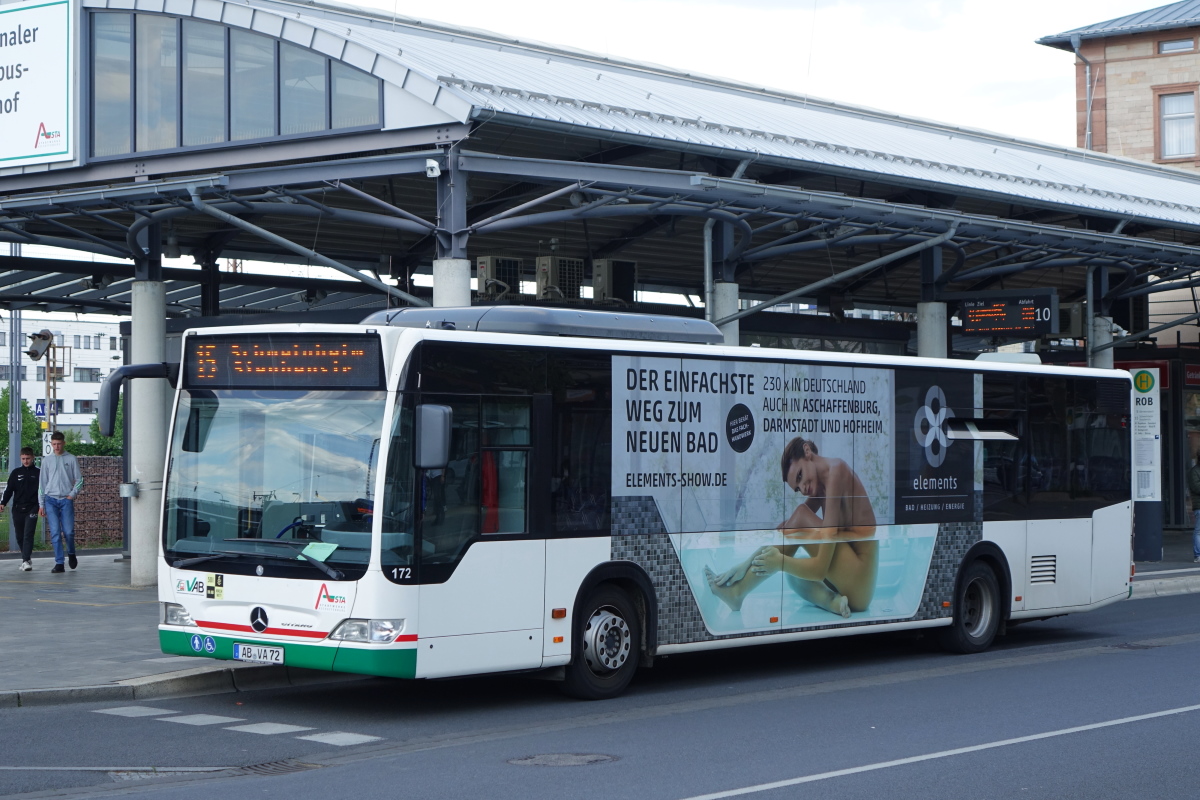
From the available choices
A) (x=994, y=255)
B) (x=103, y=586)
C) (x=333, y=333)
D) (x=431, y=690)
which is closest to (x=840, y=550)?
(x=431, y=690)

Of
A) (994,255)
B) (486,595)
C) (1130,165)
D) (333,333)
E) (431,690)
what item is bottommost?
(431,690)

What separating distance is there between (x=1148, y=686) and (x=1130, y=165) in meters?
27.1

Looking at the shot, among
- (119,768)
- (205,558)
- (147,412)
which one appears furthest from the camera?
(147,412)

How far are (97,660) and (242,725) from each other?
2.87 m

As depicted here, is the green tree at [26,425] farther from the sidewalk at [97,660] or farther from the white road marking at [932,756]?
the white road marking at [932,756]

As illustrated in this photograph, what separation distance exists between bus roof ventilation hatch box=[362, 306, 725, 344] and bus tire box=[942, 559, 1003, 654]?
4.51 m

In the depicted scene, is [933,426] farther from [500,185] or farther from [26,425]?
[26,425]

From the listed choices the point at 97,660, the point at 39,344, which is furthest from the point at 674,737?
the point at 39,344

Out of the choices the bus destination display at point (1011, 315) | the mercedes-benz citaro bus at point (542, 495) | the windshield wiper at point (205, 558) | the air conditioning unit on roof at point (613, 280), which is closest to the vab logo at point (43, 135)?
the air conditioning unit on roof at point (613, 280)

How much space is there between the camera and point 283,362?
1080cm

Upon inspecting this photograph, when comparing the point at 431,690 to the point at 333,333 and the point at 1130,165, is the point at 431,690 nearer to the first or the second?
the point at 333,333

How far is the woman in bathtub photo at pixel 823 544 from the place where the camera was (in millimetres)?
12797

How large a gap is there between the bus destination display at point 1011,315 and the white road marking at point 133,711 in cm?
1593

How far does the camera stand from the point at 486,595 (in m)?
10.6
